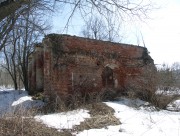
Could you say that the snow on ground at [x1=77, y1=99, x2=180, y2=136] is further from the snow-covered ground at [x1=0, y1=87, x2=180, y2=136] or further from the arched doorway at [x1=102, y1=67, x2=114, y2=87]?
Answer: the arched doorway at [x1=102, y1=67, x2=114, y2=87]

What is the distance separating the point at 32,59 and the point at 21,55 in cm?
636

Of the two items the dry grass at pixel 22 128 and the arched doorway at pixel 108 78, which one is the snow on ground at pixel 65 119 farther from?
the arched doorway at pixel 108 78

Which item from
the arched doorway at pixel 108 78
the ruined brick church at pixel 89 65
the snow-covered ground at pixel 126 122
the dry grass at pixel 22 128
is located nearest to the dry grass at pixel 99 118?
the snow-covered ground at pixel 126 122

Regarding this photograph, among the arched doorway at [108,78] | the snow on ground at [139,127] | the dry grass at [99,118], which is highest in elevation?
the arched doorway at [108,78]

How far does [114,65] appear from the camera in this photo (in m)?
15.4

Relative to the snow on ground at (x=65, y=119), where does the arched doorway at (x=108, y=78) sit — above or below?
above

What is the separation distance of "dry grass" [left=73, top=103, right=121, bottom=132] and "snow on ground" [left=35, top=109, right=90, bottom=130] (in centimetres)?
24

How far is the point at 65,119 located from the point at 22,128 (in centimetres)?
232

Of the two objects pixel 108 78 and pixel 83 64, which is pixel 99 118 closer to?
pixel 83 64

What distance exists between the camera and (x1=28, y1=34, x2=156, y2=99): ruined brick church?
43.3 ft

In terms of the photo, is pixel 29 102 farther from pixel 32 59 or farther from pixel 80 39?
pixel 32 59

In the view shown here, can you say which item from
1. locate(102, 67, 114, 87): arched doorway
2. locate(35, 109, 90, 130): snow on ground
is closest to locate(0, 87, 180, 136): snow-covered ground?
locate(35, 109, 90, 130): snow on ground

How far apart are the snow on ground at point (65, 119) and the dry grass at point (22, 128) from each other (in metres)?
0.64

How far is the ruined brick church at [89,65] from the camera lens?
1320 cm
